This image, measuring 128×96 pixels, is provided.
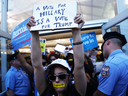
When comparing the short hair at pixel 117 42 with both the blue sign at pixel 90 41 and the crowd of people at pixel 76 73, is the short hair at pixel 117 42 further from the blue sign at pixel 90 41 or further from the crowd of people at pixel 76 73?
the blue sign at pixel 90 41

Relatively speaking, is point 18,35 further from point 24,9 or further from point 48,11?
point 24,9

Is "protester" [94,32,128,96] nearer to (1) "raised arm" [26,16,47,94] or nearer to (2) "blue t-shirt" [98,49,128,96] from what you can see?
(2) "blue t-shirt" [98,49,128,96]

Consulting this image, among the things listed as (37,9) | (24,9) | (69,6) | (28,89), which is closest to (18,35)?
(37,9)

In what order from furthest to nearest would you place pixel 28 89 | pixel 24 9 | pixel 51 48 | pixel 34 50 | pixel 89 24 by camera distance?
1. pixel 51 48
2. pixel 24 9
3. pixel 89 24
4. pixel 28 89
5. pixel 34 50

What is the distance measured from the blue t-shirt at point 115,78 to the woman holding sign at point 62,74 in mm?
373

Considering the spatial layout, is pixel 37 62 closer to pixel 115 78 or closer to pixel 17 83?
pixel 115 78

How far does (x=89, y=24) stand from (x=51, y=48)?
14.2 ft

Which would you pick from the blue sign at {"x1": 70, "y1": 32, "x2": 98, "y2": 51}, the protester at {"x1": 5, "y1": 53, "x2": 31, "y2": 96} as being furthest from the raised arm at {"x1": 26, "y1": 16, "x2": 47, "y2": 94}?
the blue sign at {"x1": 70, "y1": 32, "x2": 98, "y2": 51}

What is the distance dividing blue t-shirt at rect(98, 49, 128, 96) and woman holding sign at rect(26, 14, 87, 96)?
0.37m

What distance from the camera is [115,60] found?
141 cm

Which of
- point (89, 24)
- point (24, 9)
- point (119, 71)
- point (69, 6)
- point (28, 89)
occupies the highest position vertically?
point (24, 9)

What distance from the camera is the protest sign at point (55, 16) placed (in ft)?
3.91

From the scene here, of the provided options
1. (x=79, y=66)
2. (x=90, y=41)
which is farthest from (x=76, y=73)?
(x=90, y=41)

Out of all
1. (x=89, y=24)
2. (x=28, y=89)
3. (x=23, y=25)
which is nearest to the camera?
(x=23, y=25)
